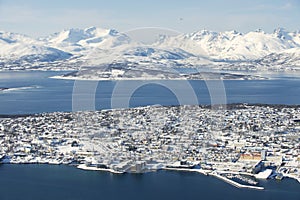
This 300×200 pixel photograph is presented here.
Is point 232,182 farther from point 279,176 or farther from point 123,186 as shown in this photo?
point 123,186

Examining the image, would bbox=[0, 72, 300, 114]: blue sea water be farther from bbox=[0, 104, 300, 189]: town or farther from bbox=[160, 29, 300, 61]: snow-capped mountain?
bbox=[160, 29, 300, 61]: snow-capped mountain

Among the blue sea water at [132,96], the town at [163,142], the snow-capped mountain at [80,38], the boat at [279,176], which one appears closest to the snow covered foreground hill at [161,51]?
the snow-capped mountain at [80,38]

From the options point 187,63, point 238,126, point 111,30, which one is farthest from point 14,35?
point 238,126

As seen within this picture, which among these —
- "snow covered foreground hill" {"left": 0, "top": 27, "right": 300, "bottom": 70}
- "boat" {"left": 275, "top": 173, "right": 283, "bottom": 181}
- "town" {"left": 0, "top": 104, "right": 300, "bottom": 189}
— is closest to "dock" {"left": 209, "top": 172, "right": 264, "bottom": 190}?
"town" {"left": 0, "top": 104, "right": 300, "bottom": 189}

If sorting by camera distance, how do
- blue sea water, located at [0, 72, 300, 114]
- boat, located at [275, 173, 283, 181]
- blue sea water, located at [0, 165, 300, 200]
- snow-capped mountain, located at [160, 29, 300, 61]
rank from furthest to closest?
snow-capped mountain, located at [160, 29, 300, 61] → blue sea water, located at [0, 72, 300, 114] → boat, located at [275, 173, 283, 181] → blue sea water, located at [0, 165, 300, 200]

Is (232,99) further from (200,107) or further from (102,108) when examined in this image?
(102,108)

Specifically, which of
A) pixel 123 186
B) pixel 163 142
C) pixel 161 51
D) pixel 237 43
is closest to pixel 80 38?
pixel 237 43
